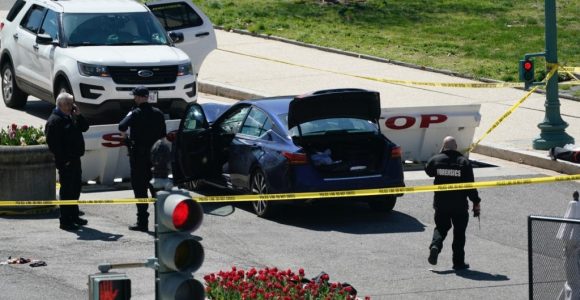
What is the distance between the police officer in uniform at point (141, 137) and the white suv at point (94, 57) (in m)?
4.48

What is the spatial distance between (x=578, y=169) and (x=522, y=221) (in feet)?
9.77

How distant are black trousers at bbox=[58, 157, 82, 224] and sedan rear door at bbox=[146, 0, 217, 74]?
27.3 ft

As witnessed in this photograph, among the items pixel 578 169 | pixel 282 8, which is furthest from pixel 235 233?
pixel 282 8

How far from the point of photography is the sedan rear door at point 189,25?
23.2m

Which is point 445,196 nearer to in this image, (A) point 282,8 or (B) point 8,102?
(B) point 8,102

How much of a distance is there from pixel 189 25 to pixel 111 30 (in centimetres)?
302

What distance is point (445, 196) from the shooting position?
44.8 feet

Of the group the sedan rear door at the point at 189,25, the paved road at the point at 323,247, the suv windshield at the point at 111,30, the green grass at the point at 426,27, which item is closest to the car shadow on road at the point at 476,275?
the paved road at the point at 323,247

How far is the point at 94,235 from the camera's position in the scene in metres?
14.7

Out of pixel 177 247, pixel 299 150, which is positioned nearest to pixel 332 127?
pixel 299 150

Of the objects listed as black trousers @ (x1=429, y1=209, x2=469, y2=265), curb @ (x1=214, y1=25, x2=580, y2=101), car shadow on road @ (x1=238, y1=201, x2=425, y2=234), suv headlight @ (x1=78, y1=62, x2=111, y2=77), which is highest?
suv headlight @ (x1=78, y1=62, x2=111, y2=77)

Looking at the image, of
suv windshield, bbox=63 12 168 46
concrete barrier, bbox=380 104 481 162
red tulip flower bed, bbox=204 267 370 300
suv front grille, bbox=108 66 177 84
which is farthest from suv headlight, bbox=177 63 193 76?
red tulip flower bed, bbox=204 267 370 300

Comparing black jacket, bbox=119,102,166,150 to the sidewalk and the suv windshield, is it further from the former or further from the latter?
the sidewalk

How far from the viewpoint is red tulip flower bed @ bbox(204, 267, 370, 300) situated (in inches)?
422
